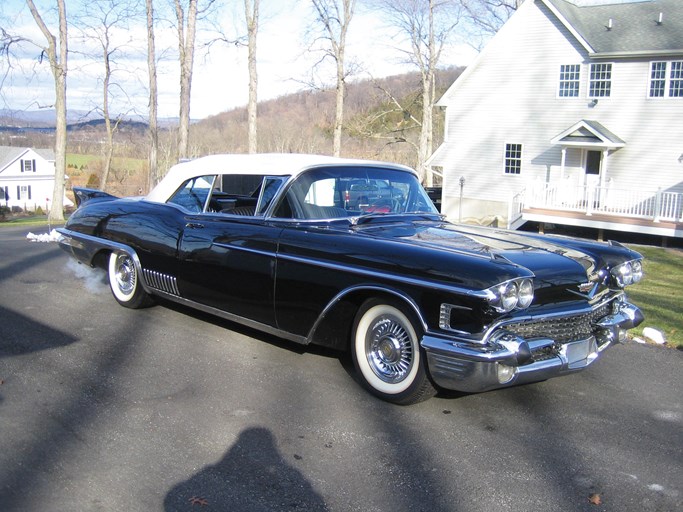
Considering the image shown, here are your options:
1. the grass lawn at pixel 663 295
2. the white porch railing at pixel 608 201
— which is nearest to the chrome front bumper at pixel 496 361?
the grass lawn at pixel 663 295

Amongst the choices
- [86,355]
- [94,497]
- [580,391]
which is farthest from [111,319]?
[580,391]

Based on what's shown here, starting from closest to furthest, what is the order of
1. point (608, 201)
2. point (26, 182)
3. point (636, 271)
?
point (636, 271), point (608, 201), point (26, 182)

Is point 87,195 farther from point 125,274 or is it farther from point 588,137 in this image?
point 588,137

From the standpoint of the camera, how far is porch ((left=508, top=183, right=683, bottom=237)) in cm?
1986

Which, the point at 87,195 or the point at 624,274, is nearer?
the point at 624,274

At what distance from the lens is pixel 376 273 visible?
14.9 feet

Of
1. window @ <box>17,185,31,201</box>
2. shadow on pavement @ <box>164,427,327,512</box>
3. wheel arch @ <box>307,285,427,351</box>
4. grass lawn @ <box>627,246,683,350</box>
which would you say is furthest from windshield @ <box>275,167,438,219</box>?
window @ <box>17,185,31,201</box>

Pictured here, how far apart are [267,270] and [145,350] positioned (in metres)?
1.42

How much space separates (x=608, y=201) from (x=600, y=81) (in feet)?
16.7

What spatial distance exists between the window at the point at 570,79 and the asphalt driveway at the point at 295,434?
20.9 metres

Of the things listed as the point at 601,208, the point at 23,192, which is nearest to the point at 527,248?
the point at 601,208

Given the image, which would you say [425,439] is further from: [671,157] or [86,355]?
[671,157]

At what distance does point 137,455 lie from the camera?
12.5 feet

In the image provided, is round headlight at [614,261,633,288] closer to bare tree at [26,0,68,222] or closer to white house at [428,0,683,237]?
white house at [428,0,683,237]
